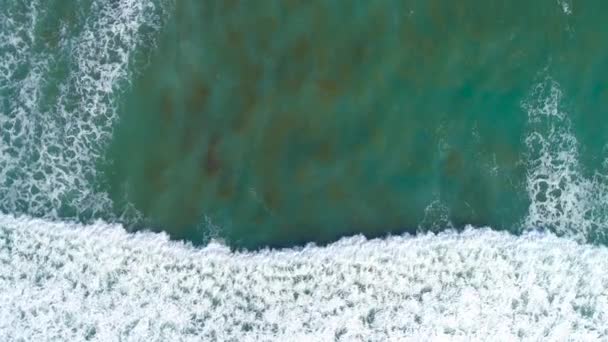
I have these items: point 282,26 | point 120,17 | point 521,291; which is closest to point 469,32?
point 282,26

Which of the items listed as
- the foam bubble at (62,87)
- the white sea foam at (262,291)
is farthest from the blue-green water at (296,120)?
the white sea foam at (262,291)

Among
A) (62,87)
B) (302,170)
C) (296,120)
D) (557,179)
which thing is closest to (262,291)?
(302,170)

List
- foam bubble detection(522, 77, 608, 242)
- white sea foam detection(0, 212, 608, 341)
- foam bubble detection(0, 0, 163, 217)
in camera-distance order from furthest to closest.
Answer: foam bubble detection(522, 77, 608, 242) → foam bubble detection(0, 0, 163, 217) → white sea foam detection(0, 212, 608, 341)

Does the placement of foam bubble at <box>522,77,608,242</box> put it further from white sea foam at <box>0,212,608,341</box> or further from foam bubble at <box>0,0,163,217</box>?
foam bubble at <box>0,0,163,217</box>

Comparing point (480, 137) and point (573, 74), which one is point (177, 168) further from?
point (573, 74)

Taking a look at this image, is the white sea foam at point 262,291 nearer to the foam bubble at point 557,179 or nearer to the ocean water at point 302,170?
the ocean water at point 302,170

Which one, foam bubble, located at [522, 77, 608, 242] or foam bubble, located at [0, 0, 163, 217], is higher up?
foam bubble, located at [0, 0, 163, 217]

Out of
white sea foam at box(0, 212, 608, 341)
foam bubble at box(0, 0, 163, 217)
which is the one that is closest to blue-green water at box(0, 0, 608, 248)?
foam bubble at box(0, 0, 163, 217)
